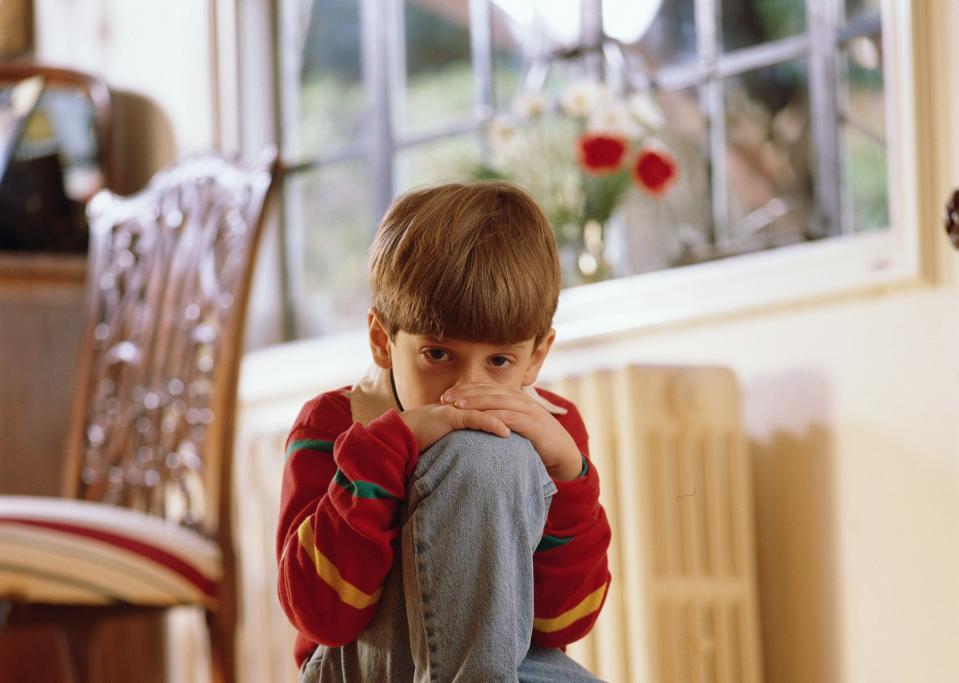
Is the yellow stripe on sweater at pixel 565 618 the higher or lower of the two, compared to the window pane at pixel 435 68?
lower

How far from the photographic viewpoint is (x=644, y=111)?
1914 millimetres

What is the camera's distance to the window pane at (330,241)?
8.21ft

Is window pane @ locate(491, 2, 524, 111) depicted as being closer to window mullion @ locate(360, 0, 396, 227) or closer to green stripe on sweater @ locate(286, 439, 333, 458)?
window mullion @ locate(360, 0, 396, 227)

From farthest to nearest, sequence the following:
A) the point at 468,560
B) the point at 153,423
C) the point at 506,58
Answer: the point at 506,58
the point at 153,423
the point at 468,560

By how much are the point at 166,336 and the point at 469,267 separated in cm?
123

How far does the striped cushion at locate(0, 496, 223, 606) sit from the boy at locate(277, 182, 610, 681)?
0.65 meters

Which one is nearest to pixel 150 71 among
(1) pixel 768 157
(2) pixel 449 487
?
(1) pixel 768 157

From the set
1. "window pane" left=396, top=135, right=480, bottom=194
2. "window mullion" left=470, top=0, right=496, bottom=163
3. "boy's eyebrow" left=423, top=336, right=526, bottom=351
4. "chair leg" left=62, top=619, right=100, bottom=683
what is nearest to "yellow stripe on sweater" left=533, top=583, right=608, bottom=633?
"boy's eyebrow" left=423, top=336, right=526, bottom=351

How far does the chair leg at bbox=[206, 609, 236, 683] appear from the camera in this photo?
188 cm

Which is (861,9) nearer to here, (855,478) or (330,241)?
(855,478)

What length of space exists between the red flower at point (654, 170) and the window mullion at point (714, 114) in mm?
89

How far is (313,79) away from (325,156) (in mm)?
184

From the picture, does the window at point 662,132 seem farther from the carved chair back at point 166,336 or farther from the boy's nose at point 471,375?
the boy's nose at point 471,375

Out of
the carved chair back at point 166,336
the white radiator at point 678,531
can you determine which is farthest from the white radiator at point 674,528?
the carved chair back at point 166,336
